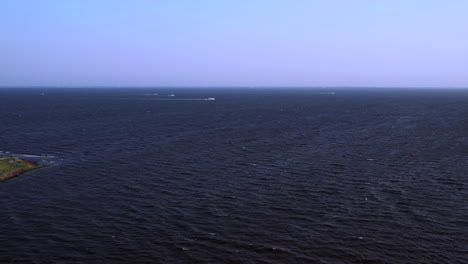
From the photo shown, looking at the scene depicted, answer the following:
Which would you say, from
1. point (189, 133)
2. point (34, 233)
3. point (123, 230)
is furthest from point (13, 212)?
point (189, 133)

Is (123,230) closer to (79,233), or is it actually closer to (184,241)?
(79,233)

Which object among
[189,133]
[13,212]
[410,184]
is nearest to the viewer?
[13,212]

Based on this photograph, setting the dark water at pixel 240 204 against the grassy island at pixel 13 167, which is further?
the grassy island at pixel 13 167

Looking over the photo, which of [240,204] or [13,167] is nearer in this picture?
[240,204]

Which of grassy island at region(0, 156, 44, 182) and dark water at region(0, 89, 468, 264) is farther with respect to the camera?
grassy island at region(0, 156, 44, 182)

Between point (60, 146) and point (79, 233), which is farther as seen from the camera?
point (60, 146)

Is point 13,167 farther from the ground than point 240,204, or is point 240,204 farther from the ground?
point 13,167

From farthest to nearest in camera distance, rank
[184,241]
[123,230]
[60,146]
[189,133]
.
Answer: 1. [189,133]
2. [60,146]
3. [123,230]
4. [184,241]
